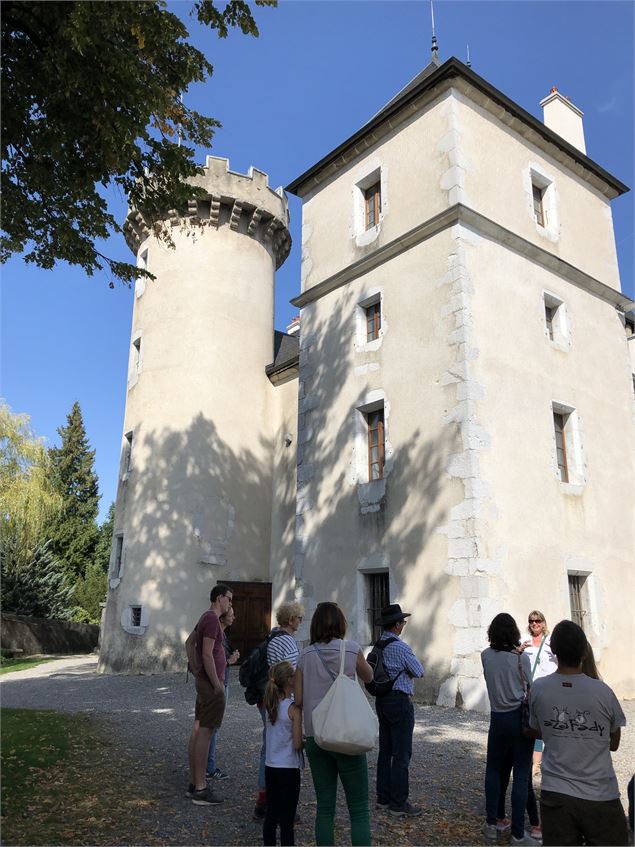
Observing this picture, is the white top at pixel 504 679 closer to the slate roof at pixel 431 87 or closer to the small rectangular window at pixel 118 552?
the slate roof at pixel 431 87

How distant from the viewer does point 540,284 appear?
45.4 ft

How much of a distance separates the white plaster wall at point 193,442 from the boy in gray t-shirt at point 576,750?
14.6m

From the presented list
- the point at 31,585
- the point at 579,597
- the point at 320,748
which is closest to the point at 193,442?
the point at 579,597

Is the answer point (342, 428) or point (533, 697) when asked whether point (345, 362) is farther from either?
point (533, 697)

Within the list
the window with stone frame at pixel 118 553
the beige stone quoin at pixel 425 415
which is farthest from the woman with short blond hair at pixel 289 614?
the window with stone frame at pixel 118 553

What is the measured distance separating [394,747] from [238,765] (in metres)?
2.12

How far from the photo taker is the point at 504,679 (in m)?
4.80

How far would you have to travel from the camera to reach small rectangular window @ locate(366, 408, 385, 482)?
13.3 meters

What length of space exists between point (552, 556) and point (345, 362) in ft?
18.8

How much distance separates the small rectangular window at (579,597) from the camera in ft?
40.7

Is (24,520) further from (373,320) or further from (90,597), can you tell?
(373,320)

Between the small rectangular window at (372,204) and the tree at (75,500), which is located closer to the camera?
the small rectangular window at (372,204)

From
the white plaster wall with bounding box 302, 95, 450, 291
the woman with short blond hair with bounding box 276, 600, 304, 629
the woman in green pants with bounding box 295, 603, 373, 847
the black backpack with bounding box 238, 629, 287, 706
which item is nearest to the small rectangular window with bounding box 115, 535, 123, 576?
the white plaster wall with bounding box 302, 95, 450, 291

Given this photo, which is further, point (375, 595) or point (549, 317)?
point (549, 317)
